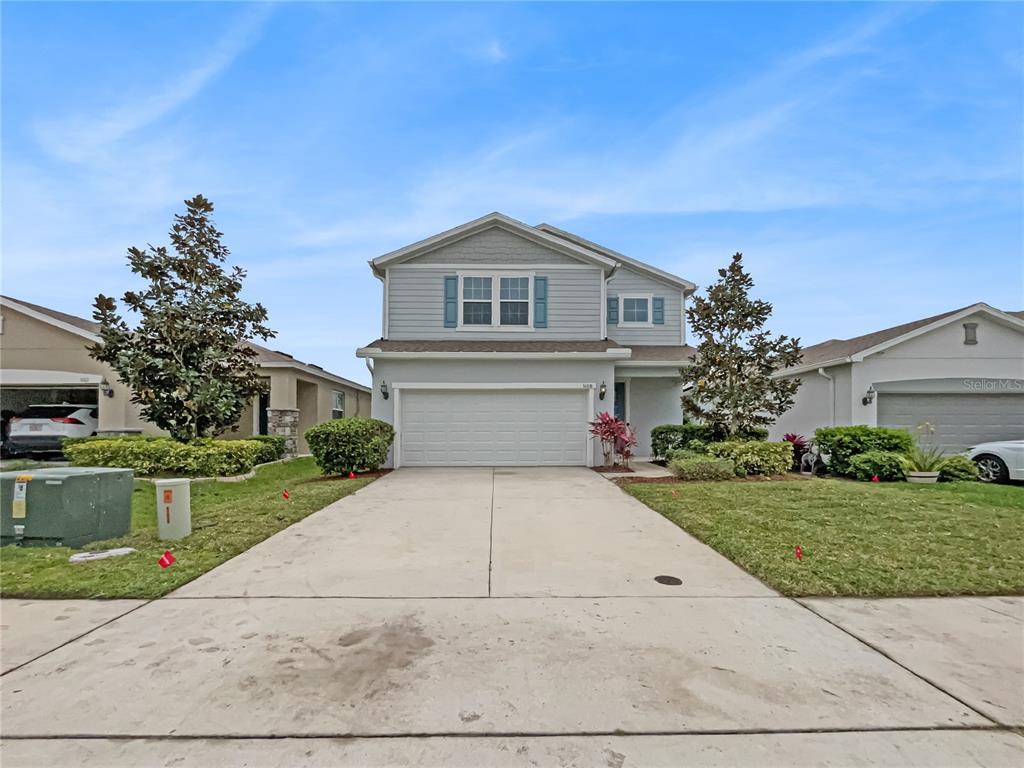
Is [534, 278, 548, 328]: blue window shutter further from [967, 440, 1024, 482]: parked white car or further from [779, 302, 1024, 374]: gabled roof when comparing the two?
[967, 440, 1024, 482]: parked white car

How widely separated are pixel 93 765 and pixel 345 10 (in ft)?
34.6

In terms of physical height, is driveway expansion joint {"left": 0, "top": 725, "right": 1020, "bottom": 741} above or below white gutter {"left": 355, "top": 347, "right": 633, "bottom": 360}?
below

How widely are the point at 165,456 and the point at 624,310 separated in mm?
12821

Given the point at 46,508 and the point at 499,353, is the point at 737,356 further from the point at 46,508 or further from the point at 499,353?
the point at 46,508

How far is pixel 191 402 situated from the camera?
12086mm

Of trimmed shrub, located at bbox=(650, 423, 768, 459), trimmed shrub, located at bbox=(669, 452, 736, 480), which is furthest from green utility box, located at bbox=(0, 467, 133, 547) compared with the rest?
trimmed shrub, located at bbox=(650, 423, 768, 459)

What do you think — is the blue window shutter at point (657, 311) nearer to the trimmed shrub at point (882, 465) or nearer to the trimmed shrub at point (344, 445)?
the trimmed shrub at point (882, 465)

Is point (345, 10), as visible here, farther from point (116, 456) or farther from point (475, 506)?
point (116, 456)

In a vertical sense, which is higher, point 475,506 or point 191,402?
point 191,402

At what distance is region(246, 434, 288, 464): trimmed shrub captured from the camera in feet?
45.0

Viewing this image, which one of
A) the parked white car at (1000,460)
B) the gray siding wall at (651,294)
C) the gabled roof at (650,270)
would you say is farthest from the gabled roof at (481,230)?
the parked white car at (1000,460)

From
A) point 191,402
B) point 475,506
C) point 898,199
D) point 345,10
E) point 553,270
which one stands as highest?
point 345,10

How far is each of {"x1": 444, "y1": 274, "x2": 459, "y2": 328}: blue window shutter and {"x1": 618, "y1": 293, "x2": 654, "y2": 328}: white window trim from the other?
545cm

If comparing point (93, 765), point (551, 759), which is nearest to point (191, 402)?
point (93, 765)
